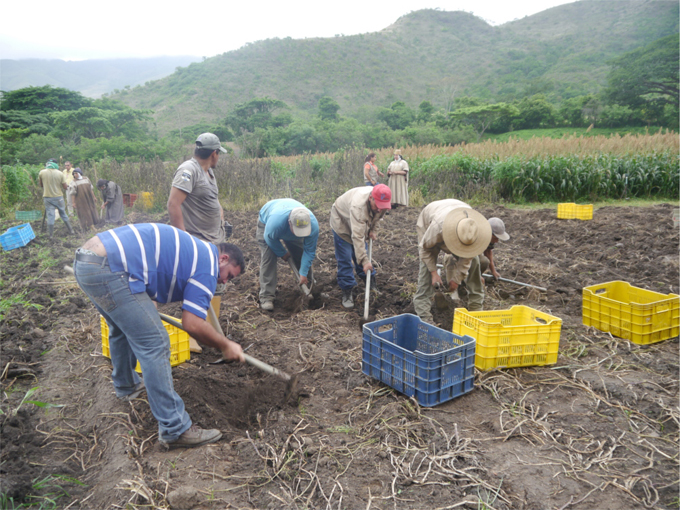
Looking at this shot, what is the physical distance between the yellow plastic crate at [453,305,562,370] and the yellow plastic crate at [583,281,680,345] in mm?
994

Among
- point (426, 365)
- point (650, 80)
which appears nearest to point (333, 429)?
point (426, 365)

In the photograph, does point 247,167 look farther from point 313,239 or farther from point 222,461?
point 222,461

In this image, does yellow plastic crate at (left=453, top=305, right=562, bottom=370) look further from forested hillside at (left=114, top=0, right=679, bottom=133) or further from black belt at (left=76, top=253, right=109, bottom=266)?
forested hillside at (left=114, top=0, right=679, bottom=133)

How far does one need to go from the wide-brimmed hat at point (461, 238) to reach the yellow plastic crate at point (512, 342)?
578 millimetres

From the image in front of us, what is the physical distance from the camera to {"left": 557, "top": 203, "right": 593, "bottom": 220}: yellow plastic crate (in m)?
9.77

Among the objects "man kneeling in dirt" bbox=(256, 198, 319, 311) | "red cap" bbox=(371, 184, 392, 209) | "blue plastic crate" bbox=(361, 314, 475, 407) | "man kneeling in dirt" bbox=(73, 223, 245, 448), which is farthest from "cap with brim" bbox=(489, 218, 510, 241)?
"man kneeling in dirt" bbox=(73, 223, 245, 448)

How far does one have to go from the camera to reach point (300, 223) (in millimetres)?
4629

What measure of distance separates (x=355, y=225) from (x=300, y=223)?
2.33 ft

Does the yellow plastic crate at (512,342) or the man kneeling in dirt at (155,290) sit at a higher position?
the man kneeling in dirt at (155,290)

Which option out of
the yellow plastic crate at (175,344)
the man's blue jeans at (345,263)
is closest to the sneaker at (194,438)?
the yellow plastic crate at (175,344)

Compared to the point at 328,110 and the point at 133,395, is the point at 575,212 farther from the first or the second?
the point at 328,110

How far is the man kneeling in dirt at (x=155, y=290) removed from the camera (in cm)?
258

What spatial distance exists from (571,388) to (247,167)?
10.7m

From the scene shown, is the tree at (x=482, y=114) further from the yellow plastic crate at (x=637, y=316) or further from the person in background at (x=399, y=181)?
the yellow plastic crate at (x=637, y=316)
